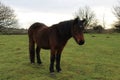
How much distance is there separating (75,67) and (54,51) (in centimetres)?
230

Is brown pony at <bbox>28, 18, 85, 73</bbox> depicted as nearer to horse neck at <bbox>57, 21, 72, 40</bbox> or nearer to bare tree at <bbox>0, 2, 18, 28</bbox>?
horse neck at <bbox>57, 21, 72, 40</bbox>

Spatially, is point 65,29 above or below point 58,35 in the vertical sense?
above

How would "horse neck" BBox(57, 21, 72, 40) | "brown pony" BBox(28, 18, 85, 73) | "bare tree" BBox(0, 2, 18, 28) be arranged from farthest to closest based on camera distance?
"bare tree" BBox(0, 2, 18, 28) → "horse neck" BBox(57, 21, 72, 40) → "brown pony" BBox(28, 18, 85, 73)

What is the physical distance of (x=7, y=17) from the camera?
186ft

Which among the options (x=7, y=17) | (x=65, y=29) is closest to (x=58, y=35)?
(x=65, y=29)

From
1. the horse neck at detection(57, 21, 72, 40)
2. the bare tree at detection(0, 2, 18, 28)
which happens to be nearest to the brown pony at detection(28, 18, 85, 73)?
the horse neck at detection(57, 21, 72, 40)

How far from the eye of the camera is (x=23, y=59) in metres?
14.2

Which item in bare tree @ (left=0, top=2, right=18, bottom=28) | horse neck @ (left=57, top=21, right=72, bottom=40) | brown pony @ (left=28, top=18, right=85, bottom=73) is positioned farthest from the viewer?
bare tree @ (left=0, top=2, right=18, bottom=28)

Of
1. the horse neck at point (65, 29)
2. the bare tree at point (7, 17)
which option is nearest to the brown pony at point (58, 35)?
the horse neck at point (65, 29)

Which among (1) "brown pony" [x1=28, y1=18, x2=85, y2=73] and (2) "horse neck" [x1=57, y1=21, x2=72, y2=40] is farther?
Result: (2) "horse neck" [x1=57, y1=21, x2=72, y2=40]

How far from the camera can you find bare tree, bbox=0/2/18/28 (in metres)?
55.2

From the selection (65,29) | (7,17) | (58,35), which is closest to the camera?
(65,29)

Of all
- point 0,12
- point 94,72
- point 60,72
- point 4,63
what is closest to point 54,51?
point 60,72

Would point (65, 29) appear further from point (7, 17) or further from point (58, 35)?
point (7, 17)
